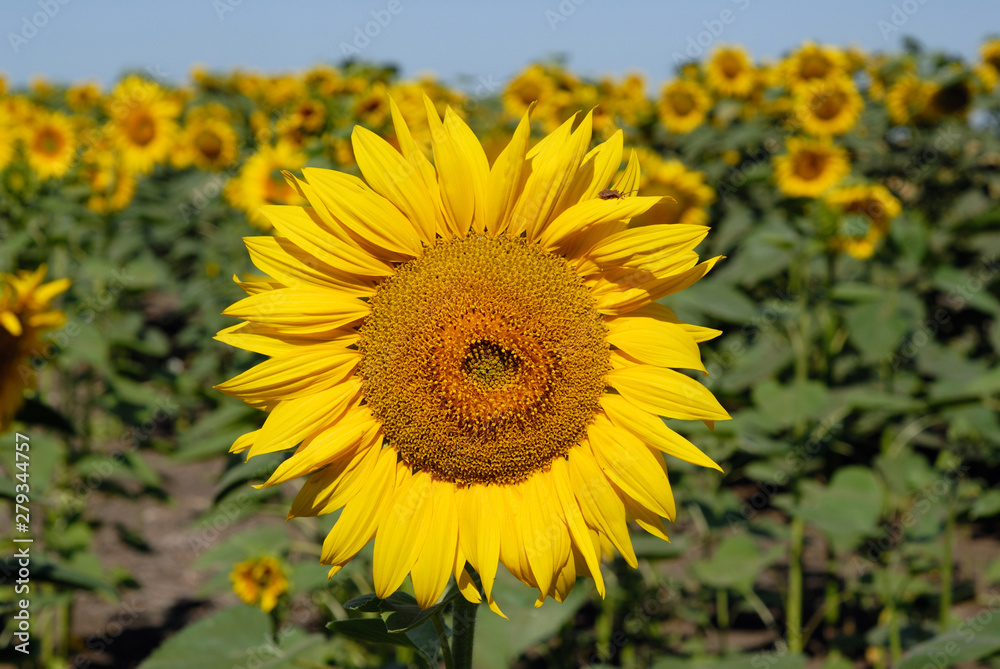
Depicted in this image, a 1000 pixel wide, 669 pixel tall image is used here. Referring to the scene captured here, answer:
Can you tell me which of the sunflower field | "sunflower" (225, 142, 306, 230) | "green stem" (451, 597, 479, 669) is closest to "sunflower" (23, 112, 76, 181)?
the sunflower field

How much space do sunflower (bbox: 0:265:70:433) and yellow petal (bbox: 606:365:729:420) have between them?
189 cm

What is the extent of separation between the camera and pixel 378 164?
4.66ft

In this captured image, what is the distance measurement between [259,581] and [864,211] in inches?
126

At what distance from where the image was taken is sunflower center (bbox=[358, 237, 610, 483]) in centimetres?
149

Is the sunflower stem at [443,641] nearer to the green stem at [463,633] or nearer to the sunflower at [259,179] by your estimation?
the green stem at [463,633]

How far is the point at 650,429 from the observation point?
4.74ft

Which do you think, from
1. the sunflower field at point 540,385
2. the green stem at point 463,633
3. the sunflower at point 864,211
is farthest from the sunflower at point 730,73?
the green stem at point 463,633

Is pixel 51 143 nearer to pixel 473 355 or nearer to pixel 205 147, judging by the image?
pixel 205 147

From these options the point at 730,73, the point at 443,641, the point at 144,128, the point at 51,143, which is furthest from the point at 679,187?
the point at 51,143

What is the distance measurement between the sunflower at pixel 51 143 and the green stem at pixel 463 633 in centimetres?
566

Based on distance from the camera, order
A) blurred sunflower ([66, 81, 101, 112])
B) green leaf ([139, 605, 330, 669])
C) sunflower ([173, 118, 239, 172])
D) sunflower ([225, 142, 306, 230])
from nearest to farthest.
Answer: green leaf ([139, 605, 330, 669]) → sunflower ([225, 142, 306, 230]) → sunflower ([173, 118, 239, 172]) → blurred sunflower ([66, 81, 101, 112])

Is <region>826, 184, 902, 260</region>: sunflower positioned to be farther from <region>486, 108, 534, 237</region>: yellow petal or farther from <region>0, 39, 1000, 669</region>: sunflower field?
<region>486, 108, 534, 237</region>: yellow petal

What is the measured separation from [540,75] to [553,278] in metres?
5.35

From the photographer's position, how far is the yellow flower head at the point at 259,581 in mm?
2314
